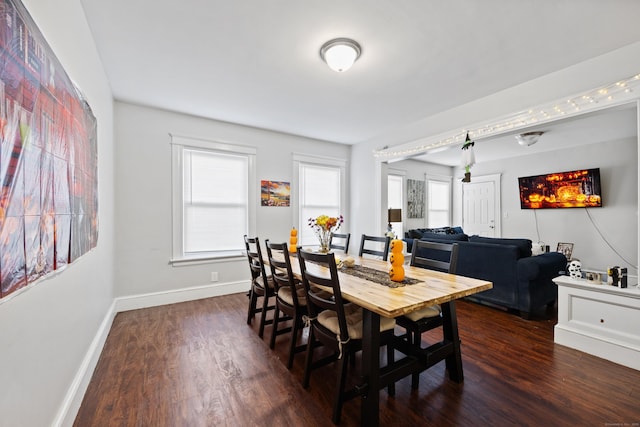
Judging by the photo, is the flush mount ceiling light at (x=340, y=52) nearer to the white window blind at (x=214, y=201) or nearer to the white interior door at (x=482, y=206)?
the white window blind at (x=214, y=201)

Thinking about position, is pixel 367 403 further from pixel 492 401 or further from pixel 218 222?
pixel 218 222

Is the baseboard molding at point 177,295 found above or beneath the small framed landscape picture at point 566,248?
beneath

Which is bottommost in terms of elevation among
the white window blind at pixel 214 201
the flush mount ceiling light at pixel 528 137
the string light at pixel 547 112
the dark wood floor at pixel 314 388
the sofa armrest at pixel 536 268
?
the dark wood floor at pixel 314 388

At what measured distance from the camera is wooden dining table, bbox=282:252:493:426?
1.47 m

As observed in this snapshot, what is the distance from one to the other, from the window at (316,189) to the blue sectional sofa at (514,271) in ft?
8.05

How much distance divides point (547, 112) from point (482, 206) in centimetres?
478

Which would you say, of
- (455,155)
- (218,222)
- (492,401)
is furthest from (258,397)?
(455,155)

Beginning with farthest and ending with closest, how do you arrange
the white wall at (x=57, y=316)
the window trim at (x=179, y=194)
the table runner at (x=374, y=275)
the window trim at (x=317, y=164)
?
the window trim at (x=317, y=164), the window trim at (x=179, y=194), the table runner at (x=374, y=275), the white wall at (x=57, y=316)

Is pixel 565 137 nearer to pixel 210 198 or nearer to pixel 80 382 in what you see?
pixel 210 198

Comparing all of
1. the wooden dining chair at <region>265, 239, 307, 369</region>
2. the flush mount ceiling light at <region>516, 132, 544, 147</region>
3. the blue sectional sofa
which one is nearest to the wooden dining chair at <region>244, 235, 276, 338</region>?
the wooden dining chair at <region>265, 239, 307, 369</region>

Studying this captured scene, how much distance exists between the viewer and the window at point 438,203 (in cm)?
716

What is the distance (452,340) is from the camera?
6.41 ft

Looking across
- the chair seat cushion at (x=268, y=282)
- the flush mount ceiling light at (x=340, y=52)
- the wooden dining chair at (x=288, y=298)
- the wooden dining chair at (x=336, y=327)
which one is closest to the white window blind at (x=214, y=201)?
the chair seat cushion at (x=268, y=282)

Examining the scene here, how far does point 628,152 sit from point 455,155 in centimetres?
277
